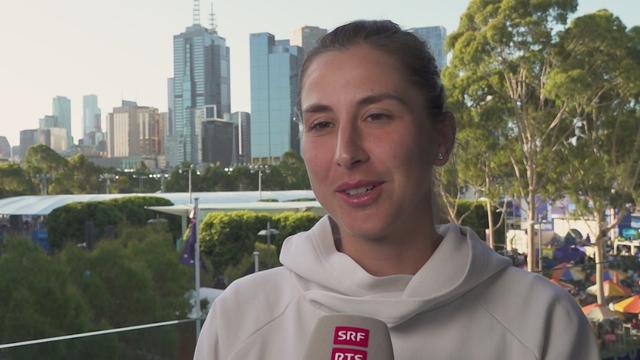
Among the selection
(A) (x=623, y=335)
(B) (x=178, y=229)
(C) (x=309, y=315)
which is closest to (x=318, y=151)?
(C) (x=309, y=315)

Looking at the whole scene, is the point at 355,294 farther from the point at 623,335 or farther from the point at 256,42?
the point at 256,42

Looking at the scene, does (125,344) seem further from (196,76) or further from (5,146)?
(5,146)

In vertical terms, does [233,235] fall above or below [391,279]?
below

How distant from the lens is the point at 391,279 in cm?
117

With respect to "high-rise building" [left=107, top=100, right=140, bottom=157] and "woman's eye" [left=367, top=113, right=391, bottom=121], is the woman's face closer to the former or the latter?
"woman's eye" [left=367, top=113, right=391, bottom=121]

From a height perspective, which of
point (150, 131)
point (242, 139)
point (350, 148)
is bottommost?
point (350, 148)

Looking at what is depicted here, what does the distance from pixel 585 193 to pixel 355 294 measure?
55.9 feet

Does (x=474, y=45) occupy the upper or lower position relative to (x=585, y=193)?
upper

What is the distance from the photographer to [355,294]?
1162 millimetres

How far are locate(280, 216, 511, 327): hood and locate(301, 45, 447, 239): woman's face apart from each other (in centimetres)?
7

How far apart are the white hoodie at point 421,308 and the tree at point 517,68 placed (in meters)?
14.0

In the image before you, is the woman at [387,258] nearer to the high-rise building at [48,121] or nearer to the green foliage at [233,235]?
the green foliage at [233,235]

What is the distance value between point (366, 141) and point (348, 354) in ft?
1.30

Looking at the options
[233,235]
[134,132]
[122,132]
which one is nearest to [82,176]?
[233,235]
